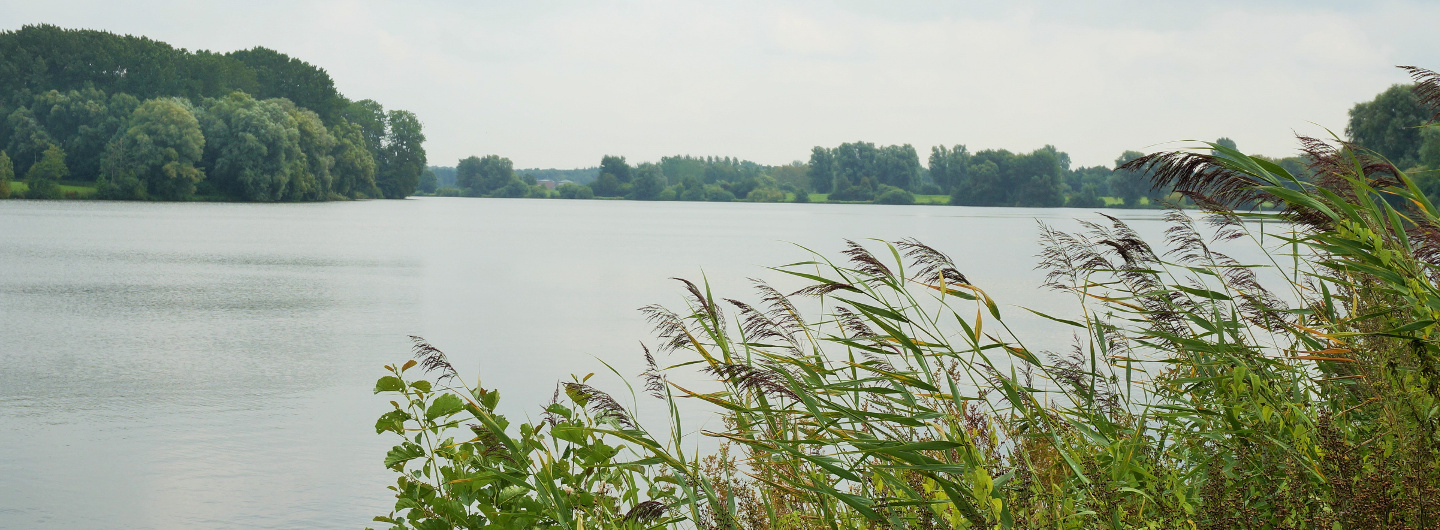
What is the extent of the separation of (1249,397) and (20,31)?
92702 millimetres

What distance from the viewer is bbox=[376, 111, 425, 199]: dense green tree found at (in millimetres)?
108375

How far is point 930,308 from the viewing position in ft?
42.8

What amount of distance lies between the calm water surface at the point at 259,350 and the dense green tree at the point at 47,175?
44.9 metres

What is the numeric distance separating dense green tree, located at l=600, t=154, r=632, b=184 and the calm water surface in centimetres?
11313

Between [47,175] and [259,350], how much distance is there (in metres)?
65.9

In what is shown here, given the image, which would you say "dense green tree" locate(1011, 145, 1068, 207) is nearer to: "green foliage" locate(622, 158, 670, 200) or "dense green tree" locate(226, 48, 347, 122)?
"green foliage" locate(622, 158, 670, 200)

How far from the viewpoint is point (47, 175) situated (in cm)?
6303

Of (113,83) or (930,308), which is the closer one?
(930,308)

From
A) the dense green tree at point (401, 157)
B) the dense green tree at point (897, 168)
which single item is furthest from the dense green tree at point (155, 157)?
the dense green tree at point (897, 168)

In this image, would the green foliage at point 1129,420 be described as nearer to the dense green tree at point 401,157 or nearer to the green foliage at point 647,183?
the dense green tree at point 401,157

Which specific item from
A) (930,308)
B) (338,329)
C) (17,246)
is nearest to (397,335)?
(338,329)

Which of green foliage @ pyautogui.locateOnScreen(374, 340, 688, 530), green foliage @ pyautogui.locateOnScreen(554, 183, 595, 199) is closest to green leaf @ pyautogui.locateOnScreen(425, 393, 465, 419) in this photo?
green foliage @ pyautogui.locateOnScreen(374, 340, 688, 530)

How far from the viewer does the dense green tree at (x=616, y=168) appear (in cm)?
13750

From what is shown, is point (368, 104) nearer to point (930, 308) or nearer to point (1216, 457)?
point (930, 308)
